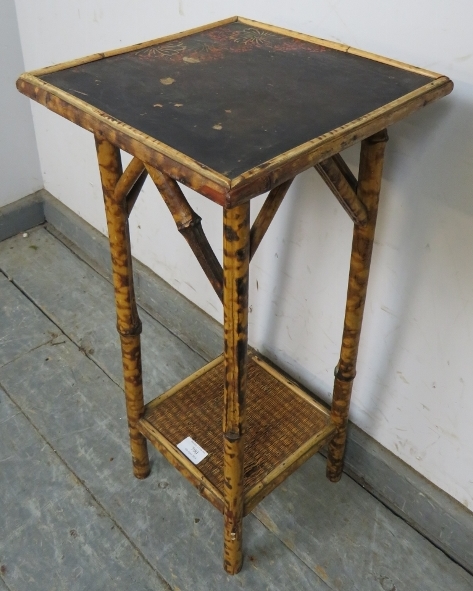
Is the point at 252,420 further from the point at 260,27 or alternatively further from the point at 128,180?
the point at 260,27

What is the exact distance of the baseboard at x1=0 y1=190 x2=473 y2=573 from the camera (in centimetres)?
145

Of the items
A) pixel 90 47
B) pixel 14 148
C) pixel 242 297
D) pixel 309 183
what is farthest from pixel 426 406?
pixel 14 148

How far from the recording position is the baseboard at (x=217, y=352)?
4.76ft

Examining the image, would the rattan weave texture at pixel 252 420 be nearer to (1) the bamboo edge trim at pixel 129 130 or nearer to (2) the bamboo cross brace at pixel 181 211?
(2) the bamboo cross brace at pixel 181 211

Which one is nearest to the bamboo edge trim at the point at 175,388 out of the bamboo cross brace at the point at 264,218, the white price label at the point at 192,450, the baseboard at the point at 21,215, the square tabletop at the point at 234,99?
the white price label at the point at 192,450

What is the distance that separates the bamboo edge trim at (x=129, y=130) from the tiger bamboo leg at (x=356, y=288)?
410mm

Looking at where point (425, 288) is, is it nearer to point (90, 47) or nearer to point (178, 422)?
point (178, 422)

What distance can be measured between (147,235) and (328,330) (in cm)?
77

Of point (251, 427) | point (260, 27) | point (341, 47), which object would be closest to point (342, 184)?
point (341, 47)

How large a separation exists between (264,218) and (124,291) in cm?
42

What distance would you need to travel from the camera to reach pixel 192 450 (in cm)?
141

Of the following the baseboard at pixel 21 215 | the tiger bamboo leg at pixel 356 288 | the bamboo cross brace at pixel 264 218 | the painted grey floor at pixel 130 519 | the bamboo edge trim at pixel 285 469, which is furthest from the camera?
the baseboard at pixel 21 215

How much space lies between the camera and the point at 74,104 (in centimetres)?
94

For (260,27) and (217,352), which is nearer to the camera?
(260,27)
